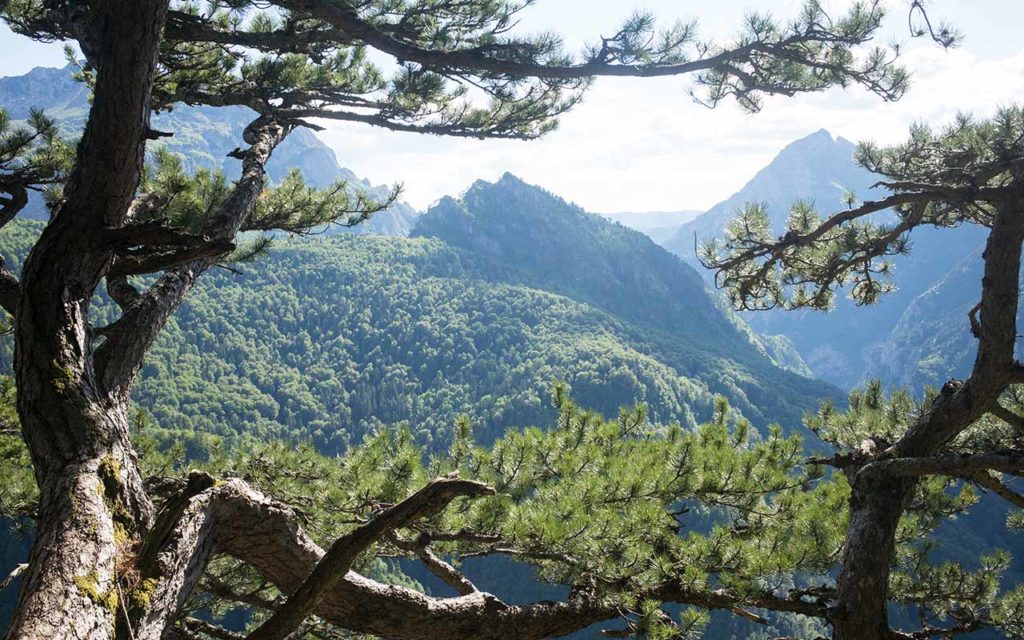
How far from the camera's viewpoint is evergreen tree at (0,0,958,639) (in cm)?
157

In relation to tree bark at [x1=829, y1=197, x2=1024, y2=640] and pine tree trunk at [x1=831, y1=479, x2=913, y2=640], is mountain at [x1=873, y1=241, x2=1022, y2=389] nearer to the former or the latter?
tree bark at [x1=829, y1=197, x2=1024, y2=640]

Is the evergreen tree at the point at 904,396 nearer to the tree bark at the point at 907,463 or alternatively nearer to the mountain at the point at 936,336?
the tree bark at the point at 907,463

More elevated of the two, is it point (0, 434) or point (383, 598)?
point (383, 598)

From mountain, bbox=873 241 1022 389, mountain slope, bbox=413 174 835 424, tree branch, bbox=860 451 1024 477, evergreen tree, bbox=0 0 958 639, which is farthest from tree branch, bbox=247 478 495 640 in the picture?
mountain, bbox=873 241 1022 389

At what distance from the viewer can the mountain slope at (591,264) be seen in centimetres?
15175

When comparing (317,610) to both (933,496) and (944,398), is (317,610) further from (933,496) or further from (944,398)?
(933,496)

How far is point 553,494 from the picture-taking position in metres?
3.29

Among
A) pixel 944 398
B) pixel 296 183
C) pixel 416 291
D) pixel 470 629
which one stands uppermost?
pixel 296 183

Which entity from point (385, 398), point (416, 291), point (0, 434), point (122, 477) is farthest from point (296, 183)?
point (416, 291)

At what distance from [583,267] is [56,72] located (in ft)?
524

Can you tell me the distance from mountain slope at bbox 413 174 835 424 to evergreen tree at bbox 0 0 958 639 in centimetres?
13446

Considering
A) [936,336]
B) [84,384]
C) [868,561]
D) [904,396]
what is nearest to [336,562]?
[84,384]

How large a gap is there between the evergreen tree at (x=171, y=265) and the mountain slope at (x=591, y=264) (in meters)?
134

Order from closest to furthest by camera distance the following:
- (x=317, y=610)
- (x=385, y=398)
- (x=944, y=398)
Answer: (x=317, y=610) → (x=944, y=398) → (x=385, y=398)
